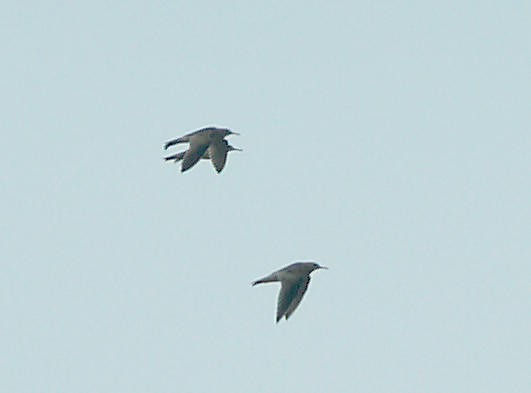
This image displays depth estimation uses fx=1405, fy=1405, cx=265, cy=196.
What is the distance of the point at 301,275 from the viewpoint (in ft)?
209

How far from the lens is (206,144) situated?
70312 mm

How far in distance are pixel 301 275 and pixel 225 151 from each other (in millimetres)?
10691

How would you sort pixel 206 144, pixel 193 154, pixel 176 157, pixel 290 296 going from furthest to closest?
pixel 176 157 < pixel 206 144 < pixel 193 154 < pixel 290 296

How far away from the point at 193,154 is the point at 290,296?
996 centimetres

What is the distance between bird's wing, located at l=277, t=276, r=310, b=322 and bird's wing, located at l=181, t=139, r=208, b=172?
7.83m

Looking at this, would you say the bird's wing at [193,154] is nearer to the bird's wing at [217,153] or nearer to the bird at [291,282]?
the bird's wing at [217,153]

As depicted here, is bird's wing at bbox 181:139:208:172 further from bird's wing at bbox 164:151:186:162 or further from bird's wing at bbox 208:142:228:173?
bird's wing at bbox 164:151:186:162

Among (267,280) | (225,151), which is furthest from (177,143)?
(267,280)

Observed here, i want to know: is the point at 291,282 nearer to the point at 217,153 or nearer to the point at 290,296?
the point at 290,296

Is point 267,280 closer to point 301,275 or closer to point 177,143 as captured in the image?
point 301,275

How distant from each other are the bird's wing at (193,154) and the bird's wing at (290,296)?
7.83 m

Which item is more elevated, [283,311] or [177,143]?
[177,143]

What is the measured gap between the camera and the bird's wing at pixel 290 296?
62.2 meters

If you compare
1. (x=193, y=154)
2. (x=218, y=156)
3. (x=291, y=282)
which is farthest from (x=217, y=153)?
(x=291, y=282)
